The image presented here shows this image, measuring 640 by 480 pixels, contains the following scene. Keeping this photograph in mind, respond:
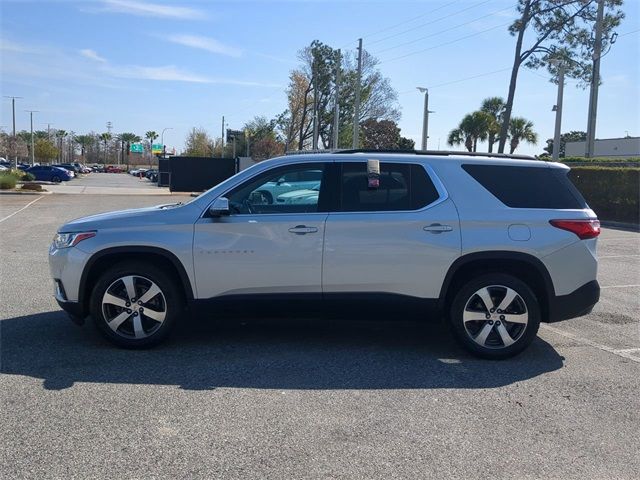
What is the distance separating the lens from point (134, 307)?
537cm

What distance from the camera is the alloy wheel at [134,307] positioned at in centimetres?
534

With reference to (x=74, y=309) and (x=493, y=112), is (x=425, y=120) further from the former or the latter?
(x=74, y=309)

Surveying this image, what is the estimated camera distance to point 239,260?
529 cm

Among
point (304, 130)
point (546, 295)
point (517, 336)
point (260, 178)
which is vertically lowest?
point (517, 336)

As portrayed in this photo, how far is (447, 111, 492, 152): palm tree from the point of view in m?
50.8

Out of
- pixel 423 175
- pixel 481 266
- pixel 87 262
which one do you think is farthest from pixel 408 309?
pixel 87 262

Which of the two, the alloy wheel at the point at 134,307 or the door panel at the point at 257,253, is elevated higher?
the door panel at the point at 257,253

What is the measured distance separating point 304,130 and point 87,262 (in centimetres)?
6469

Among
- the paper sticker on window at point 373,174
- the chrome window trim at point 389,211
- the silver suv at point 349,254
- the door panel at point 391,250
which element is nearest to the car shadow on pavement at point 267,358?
the silver suv at point 349,254

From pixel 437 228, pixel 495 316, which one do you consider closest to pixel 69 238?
pixel 437 228

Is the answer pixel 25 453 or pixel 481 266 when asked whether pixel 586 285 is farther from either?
pixel 25 453

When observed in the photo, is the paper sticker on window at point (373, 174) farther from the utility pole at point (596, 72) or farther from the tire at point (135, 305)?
the utility pole at point (596, 72)

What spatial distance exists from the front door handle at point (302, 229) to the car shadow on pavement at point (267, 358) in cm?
110

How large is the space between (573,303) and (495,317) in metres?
0.72
